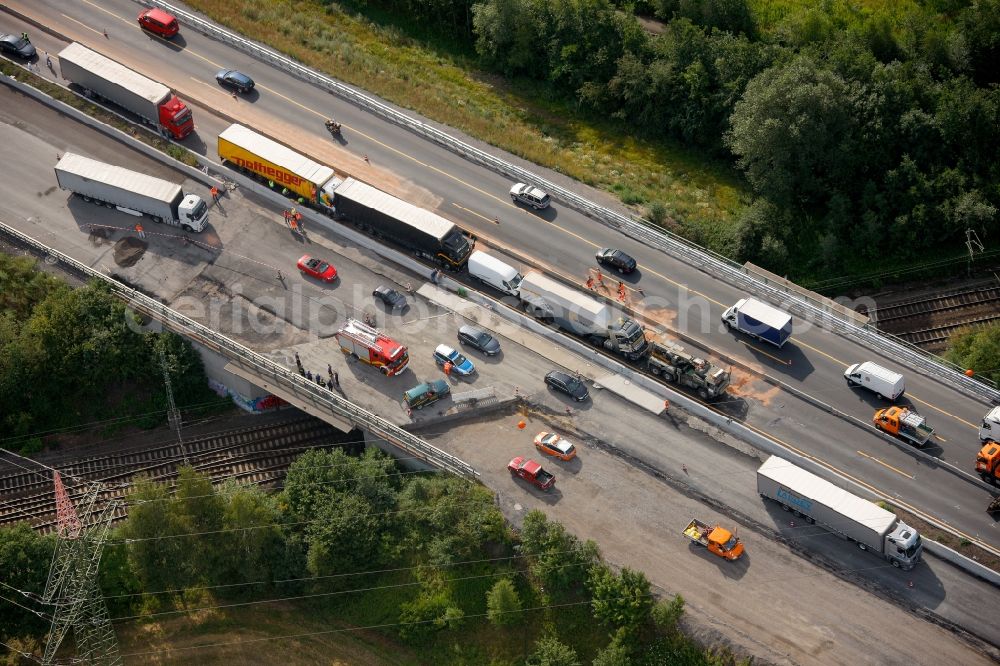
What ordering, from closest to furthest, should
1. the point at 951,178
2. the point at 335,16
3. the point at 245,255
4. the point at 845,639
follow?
1. the point at 845,639
2. the point at 245,255
3. the point at 951,178
4. the point at 335,16

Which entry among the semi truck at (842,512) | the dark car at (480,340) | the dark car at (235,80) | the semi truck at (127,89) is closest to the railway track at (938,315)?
the semi truck at (842,512)

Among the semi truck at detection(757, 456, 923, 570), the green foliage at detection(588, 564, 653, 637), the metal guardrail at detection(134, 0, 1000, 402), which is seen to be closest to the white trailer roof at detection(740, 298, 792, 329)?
the metal guardrail at detection(134, 0, 1000, 402)

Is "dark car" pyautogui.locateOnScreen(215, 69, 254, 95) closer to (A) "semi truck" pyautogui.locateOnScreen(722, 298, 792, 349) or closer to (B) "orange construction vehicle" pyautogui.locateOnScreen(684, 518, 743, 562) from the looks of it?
(A) "semi truck" pyautogui.locateOnScreen(722, 298, 792, 349)

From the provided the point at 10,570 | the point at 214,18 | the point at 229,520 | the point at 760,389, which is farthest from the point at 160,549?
the point at 214,18

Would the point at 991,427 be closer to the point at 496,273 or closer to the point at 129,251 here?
the point at 496,273

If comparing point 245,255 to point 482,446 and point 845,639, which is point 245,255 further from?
point 845,639

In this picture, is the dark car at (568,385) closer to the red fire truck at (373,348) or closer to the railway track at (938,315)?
the red fire truck at (373,348)
